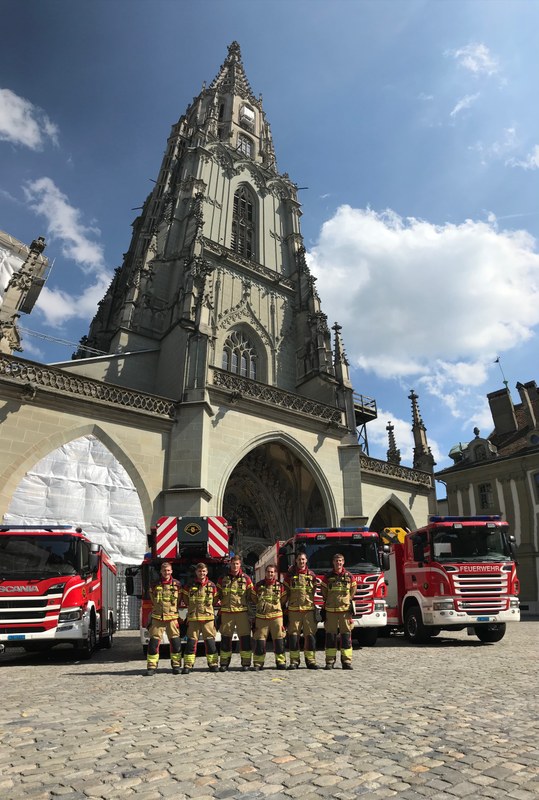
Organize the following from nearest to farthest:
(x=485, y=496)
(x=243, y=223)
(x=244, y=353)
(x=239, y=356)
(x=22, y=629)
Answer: (x=22, y=629) < (x=239, y=356) < (x=244, y=353) < (x=243, y=223) < (x=485, y=496)

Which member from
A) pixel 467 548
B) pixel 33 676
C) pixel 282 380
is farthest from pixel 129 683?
pixel 282 380

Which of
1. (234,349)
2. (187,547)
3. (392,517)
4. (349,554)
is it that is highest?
(234,349)

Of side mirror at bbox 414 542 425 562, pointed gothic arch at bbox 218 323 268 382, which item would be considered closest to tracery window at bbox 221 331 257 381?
pointed gothic arch at bbox 218 323 268 382

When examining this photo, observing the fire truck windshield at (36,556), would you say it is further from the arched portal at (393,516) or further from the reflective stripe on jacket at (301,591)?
the arched portal at (393,516)

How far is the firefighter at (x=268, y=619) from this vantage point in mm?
7160

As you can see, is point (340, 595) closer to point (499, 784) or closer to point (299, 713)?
point (299, 713)

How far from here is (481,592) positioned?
407 inches

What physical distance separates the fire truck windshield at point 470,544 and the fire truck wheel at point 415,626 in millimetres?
1630

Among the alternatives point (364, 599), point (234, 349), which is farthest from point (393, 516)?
point (364, 599)

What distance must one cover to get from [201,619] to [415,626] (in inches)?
251

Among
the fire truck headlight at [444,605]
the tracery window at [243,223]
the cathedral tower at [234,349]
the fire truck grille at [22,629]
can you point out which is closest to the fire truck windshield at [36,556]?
the fire truck grille at [22,629]

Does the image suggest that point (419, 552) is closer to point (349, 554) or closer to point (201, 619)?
point (349, 554)

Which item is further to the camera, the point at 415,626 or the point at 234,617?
the point at 415,626

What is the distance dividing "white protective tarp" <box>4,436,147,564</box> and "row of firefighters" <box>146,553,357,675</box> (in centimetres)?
725
